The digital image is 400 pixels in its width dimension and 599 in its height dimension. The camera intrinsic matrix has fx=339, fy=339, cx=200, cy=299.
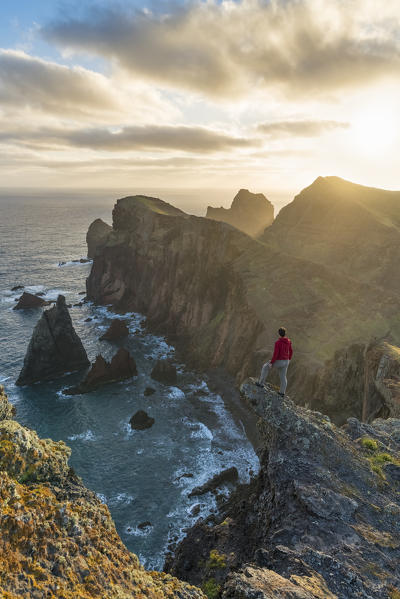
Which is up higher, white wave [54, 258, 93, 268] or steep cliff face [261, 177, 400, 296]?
steep cliff face [261, 177, 400, 296]

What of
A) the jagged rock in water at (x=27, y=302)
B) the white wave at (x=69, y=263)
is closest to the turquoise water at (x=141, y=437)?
the jagged rock in water at (x=27, y=302)

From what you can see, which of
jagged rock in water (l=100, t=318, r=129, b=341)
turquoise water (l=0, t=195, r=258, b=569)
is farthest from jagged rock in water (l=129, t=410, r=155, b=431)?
jagged rock in water (l=100, t=318, r=129, b=341)

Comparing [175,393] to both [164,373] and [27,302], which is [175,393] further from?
[27,302]

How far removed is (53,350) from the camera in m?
62.8

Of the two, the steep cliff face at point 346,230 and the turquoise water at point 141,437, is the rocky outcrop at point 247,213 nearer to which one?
the steep cliff face at point 346,230

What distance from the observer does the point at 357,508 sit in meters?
12.4

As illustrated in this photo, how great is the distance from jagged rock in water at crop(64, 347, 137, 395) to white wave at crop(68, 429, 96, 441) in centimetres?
1083

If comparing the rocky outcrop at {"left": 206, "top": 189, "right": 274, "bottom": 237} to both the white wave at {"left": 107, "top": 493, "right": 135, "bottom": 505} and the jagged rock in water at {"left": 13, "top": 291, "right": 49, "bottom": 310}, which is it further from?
the white wave at {"left": 107, "top": 493, "right": 135, "bottom": 505}

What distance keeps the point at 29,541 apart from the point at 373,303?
192 ft

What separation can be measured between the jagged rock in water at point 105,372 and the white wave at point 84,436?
10832mm

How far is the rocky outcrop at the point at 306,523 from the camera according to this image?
31.4 feet

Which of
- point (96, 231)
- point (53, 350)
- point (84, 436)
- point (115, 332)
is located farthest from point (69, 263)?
point (84, 436)

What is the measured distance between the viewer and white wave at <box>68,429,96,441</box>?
46.7 meters

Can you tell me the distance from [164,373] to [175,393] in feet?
15.6
